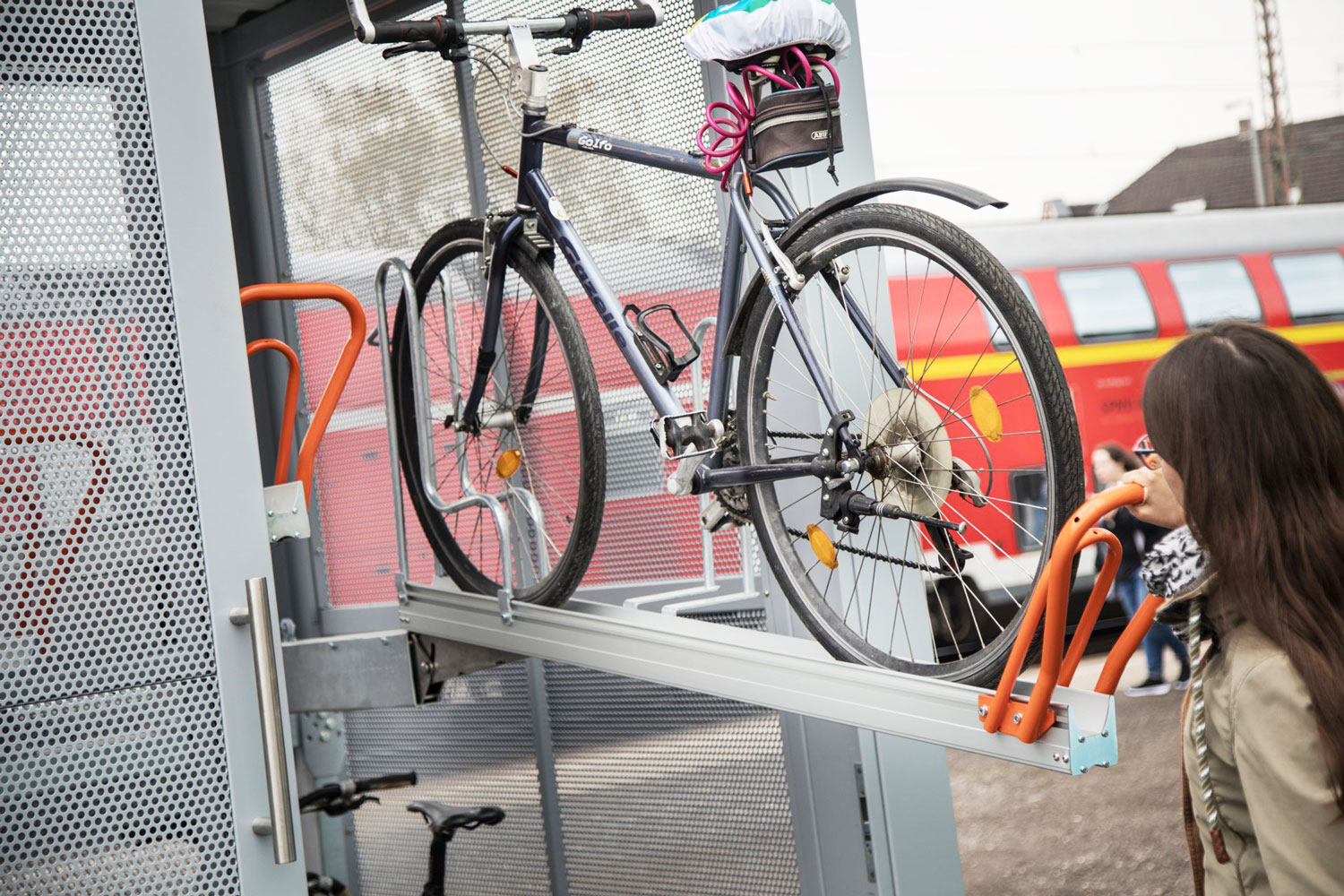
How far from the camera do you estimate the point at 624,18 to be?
7.43ft

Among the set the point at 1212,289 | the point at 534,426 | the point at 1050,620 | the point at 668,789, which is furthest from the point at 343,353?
the point at 1212,289

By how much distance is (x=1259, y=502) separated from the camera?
1149mm

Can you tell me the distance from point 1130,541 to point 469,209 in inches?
175

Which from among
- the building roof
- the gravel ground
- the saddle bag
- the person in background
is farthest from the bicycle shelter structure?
the building roof

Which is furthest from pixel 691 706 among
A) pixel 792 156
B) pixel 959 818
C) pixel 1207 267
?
pixel 959 818

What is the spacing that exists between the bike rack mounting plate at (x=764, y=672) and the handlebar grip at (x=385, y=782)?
26.9 inches

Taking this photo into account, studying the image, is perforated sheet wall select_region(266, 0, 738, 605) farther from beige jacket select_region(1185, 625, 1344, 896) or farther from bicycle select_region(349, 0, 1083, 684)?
beige jacket select_region(1185, 625, 1344, 896)

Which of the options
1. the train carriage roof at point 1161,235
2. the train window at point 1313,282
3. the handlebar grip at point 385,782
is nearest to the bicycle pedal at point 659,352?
the handlebar grip at point 385,782

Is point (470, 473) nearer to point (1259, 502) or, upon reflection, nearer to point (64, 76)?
point (64, 76)

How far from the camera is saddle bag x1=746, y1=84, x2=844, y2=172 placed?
169cm

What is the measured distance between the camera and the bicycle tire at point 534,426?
7.57 ft

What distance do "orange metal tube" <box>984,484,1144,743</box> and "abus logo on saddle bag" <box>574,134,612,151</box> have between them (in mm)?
1137

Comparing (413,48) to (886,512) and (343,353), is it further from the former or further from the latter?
(886,512)

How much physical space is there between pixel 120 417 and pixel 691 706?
1468 millimetres
